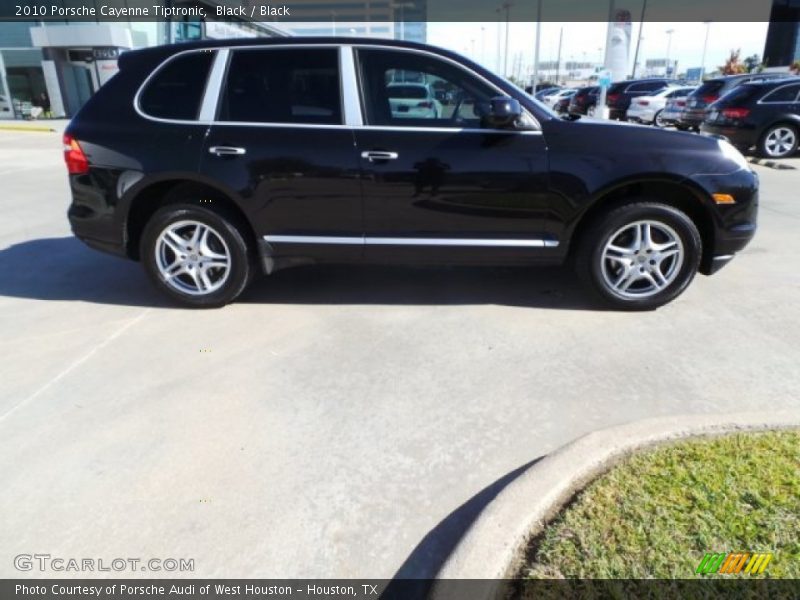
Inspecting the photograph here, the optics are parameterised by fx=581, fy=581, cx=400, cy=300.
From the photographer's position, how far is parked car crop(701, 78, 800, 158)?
1193cm

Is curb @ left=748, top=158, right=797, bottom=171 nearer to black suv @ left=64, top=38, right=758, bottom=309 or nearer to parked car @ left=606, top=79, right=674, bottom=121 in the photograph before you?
black suv @ left=64, top=38, right=758, bottom=309

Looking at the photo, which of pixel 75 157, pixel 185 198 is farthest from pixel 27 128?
pixel 185 198

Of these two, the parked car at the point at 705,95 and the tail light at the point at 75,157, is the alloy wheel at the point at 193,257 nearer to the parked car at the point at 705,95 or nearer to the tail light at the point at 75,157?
the tail light at the point at 75,157

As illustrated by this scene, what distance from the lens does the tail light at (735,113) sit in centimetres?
1208

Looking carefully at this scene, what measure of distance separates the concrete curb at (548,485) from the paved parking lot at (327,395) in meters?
0.17

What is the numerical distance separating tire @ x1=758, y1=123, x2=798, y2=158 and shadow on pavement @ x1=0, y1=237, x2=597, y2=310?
972 cm

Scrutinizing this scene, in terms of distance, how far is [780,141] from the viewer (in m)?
12.2

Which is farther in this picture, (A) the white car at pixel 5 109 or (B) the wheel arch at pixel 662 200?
(A) the white car at pixel 5 109

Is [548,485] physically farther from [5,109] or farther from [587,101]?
[5,109]

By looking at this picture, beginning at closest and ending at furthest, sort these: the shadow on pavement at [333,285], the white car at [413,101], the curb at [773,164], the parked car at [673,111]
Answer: the white car at [413,101] < the shadow on pavement at [333,285] < the curb at [773,164] < the parked car at [673,111]

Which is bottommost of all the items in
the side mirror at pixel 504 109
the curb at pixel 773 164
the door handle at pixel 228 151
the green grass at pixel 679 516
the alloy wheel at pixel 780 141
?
the curb at pixel 773 164

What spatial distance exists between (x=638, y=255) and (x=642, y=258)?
4 centimetres

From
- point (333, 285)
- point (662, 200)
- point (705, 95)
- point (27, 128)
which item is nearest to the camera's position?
point (662, 200)

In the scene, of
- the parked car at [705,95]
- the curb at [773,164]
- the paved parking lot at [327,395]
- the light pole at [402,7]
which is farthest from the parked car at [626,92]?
the light pole at [402,7]
